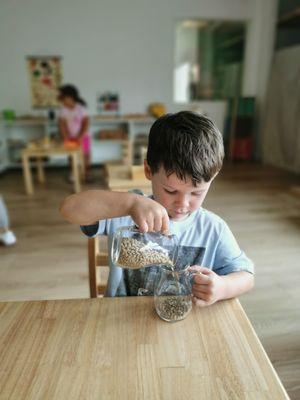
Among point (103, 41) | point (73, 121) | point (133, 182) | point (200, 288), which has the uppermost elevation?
point (103, 41)

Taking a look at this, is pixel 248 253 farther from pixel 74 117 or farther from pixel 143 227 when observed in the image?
pixel 74 117

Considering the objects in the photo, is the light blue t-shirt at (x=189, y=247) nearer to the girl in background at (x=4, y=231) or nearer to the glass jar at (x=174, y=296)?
the glass jar at (x=174, y=296)

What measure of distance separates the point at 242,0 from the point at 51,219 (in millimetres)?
5240

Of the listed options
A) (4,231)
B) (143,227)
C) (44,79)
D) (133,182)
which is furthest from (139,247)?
(44,79)

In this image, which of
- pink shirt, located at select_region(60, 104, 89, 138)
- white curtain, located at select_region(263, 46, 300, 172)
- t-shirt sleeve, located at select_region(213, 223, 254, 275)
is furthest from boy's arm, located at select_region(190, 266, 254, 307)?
white curtain, located at select_region(263, 46, 300, 172)

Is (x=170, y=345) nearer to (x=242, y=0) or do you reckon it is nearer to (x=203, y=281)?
(x=203, y=281)

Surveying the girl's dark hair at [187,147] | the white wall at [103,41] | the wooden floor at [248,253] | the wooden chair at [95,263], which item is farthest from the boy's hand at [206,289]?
the white wall at [103,41]

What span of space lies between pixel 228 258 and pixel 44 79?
544 cm

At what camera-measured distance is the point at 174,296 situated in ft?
2.03

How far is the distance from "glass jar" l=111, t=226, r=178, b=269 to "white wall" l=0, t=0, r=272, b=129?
17.6 feet

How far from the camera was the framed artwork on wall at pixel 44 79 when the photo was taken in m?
5.28

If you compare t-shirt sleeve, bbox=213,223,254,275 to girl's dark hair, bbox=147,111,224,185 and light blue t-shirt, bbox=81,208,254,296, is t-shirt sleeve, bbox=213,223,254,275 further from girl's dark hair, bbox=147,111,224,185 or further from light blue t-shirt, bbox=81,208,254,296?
girl's dark hair, bbox=147,111,224,185

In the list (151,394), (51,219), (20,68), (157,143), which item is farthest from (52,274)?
(20,68)

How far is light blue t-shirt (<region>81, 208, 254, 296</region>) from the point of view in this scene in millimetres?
855
